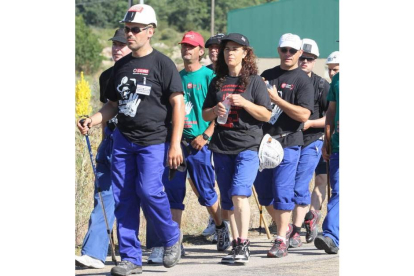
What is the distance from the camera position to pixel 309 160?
9.55 metres

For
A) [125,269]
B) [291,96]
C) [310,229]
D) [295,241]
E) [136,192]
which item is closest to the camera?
[125,269]

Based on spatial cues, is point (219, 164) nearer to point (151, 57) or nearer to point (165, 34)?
point (151, 57)

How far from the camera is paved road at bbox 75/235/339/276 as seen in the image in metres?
7.62

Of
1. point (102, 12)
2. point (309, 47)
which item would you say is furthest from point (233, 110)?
point (102, 12)

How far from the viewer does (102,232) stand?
26.4ft

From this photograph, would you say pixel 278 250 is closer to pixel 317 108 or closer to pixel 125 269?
pixel 125 269

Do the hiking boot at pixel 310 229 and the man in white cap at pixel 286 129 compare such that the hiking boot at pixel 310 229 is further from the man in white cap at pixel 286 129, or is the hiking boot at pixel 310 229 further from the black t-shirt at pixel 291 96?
the black t-shirt at pixel 291 96

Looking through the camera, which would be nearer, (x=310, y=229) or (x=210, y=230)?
(x=310, y=229)

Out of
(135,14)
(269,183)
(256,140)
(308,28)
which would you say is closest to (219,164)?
(256,140)

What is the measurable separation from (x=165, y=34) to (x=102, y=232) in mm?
65760

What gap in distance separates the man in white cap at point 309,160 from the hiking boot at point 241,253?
1.54 m

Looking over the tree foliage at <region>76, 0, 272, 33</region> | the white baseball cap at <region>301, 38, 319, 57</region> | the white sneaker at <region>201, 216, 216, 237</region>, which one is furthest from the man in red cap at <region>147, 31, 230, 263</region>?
the tree foliage at <region>76, 0, 272, 33</region>

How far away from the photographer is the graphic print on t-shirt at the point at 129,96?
291 inches

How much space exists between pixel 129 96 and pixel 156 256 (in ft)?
5.57
